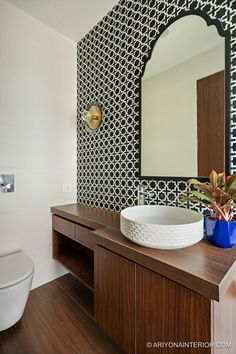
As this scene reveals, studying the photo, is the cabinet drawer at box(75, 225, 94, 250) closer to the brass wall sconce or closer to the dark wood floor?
the dark wood floor

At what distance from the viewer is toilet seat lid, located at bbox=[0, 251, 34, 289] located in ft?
3.88

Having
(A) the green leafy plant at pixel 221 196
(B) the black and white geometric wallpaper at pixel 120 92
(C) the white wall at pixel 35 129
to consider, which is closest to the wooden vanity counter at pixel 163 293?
(A) the green leafy plant at pixel 221 196

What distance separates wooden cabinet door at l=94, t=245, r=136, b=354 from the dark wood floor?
0.95ft

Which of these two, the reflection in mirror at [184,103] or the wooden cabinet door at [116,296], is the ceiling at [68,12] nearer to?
the reflection in mirror at [184,103]

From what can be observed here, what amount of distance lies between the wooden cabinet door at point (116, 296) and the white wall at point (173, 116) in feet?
2.26

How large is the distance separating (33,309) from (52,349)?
1.49ft

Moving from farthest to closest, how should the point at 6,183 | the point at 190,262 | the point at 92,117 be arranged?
the point at 92,117 → the point at 6,183 → the point at 190,262

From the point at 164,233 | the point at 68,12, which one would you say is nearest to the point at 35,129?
the point at 68,12

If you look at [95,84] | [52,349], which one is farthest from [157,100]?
[52,349]

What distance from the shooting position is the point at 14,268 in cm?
132

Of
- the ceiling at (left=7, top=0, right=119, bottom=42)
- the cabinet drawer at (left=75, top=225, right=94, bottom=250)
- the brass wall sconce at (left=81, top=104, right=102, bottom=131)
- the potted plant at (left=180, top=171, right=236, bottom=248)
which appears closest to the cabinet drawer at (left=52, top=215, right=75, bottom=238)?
the cabinet drawer at (left=75, top=225, right=94, bottom=250)

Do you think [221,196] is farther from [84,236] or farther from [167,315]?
[84,236]

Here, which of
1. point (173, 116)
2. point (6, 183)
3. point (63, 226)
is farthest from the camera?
point (63, 226)

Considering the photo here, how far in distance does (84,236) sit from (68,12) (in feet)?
6.46
